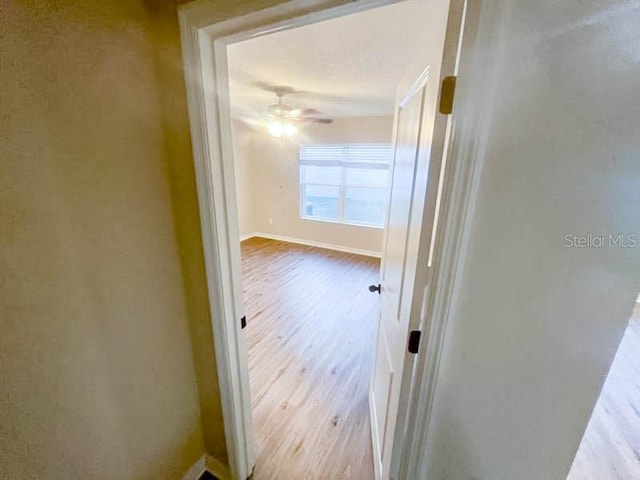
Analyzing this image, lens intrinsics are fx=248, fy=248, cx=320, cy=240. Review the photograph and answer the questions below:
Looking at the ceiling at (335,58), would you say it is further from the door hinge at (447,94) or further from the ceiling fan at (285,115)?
the door hinge at (447,94)

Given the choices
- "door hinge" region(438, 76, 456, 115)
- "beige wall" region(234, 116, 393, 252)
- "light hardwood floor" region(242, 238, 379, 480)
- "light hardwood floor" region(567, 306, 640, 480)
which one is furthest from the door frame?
"beige wall" region(234, 116, 393, 252)

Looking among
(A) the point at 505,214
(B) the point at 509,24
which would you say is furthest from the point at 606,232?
(B) the point at 509,24

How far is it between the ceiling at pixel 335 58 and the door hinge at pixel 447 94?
0.75 metres

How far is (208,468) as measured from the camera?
4.47 feet

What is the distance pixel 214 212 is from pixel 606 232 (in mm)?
1150

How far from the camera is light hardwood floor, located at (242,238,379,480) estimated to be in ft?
4.68

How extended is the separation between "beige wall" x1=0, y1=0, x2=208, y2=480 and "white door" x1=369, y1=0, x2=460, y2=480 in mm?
833

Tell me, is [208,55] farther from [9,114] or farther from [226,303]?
[226,303]

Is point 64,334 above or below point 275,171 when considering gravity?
below

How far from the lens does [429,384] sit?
0.80 metres

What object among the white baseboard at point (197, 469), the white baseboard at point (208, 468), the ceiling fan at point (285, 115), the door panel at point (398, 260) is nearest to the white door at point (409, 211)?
the door panel at point (398, 260)

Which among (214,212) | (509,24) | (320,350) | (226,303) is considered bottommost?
(320,350)

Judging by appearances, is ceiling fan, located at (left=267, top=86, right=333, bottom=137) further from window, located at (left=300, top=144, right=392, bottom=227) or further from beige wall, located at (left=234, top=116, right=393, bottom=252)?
window, located at (left=300, top=144, right=392, bottom=227)

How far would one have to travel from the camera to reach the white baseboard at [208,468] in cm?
130
